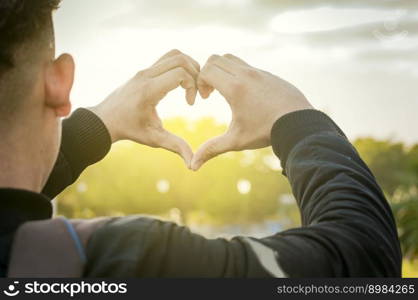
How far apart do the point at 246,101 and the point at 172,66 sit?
45cm

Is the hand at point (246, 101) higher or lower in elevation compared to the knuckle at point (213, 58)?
lower

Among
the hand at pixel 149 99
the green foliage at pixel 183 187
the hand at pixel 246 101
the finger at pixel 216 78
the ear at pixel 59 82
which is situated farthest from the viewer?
the green foliage at pixel 183 187

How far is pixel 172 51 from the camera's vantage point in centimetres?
248

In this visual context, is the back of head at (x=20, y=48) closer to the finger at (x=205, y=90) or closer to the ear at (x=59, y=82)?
the ear at (x=59, y=82)

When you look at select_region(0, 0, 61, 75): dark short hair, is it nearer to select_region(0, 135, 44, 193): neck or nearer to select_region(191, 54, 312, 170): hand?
select_region(0, 135, 44, 193): neck

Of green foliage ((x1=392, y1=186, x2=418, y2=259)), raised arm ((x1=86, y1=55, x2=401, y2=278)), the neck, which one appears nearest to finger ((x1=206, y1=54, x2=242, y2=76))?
raised arm ((x1=86, y1=55, x2=401, y2=278))

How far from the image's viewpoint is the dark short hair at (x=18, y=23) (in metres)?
1.52

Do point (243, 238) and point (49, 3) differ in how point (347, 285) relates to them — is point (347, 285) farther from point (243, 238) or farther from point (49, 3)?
point (49, 3)

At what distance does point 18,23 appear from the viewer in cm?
155

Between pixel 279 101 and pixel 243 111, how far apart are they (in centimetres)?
16

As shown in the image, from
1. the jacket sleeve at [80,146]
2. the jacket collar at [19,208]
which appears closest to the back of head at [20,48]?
the jacket collar at [19,208]

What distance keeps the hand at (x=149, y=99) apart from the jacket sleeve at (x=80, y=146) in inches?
1.6

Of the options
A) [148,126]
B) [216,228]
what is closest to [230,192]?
[216,228]

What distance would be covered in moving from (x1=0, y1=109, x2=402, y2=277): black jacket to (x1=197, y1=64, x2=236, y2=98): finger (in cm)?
55
